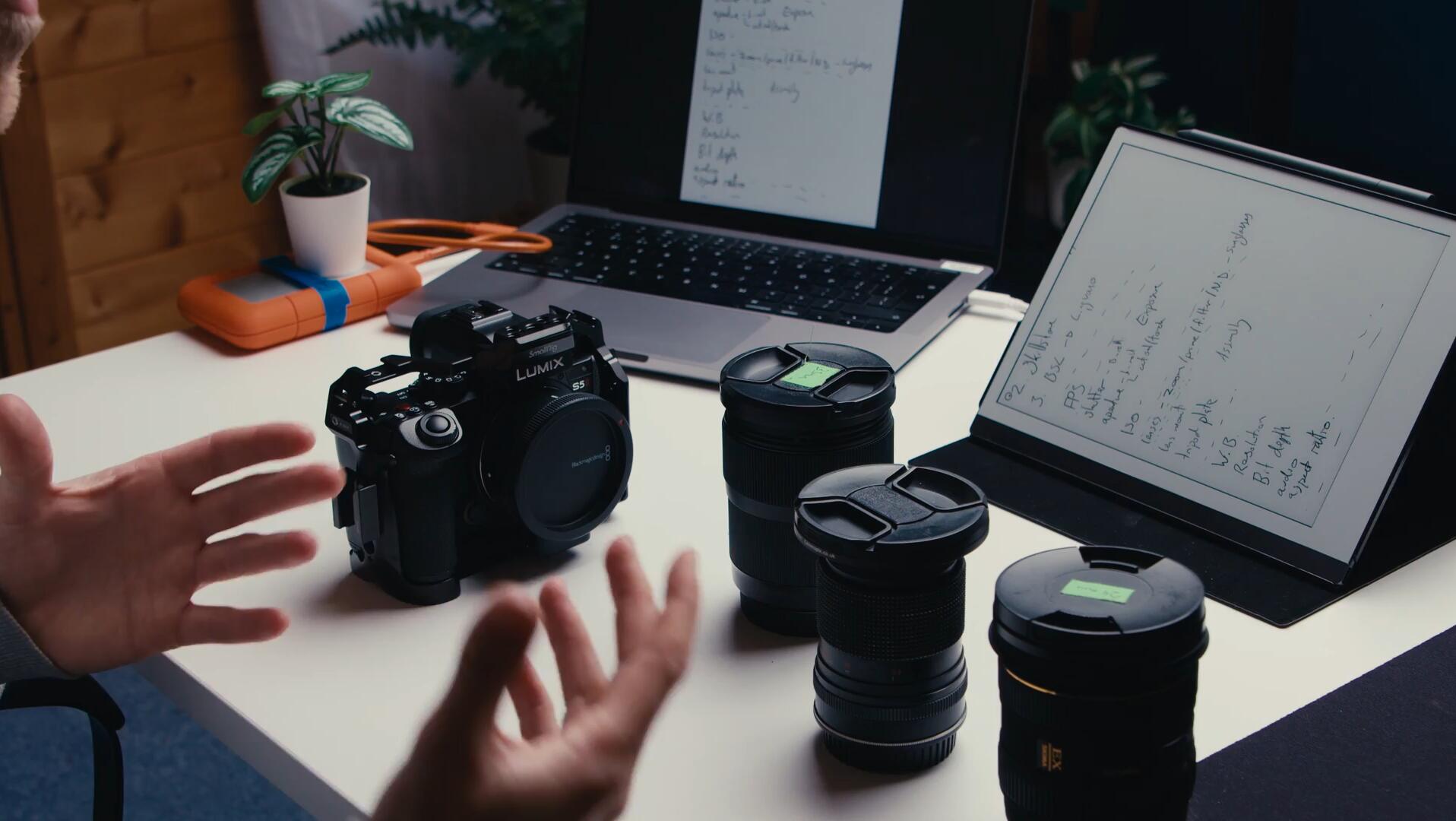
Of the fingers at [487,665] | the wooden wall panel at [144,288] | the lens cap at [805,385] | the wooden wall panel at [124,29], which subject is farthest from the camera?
the wooden wall panel at [144,288]

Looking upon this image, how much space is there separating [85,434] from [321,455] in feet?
0.64

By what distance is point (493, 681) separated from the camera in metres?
0.51

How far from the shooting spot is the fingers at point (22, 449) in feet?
2.47

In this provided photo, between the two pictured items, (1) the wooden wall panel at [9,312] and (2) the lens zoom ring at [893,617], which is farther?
(1) the wooden wall panel at [9,312]

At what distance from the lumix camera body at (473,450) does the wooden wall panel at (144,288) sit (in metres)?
1.33

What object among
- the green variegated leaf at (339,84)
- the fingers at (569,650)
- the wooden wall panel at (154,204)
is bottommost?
the wooden wall panel at (154,204)

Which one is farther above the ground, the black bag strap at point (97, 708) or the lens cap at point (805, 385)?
the lens cap at point (805, 385)

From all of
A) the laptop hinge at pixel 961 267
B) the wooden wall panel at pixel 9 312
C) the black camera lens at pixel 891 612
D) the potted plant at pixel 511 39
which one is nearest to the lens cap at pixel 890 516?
the black camera lens at pixel 891 612

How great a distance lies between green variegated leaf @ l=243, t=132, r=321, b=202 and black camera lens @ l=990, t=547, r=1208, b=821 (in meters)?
0.80

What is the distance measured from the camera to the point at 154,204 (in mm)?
2059

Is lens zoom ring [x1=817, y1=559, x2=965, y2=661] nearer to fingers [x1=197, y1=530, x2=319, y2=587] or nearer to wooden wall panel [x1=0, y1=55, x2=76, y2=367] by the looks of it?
fingers [x1=197, y1=530, x2=319, y2=587]

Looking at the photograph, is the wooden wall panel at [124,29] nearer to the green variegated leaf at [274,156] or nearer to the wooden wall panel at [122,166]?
the wooden wall panel at [122,166]

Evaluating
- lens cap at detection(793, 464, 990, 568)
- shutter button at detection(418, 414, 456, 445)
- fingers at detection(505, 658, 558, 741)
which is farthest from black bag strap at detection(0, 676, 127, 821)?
lens cap at detection(793, 464, 990, 568)

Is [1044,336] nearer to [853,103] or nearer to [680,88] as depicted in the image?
[853,103]
